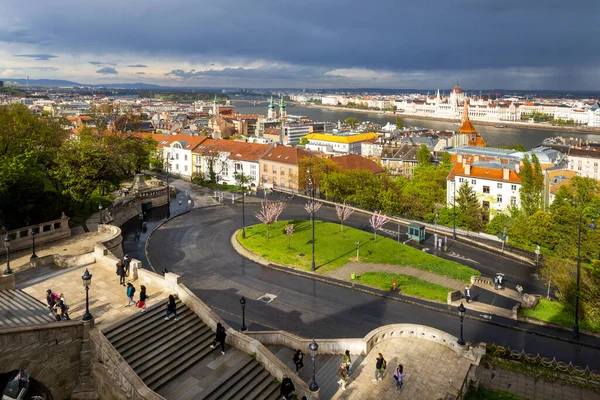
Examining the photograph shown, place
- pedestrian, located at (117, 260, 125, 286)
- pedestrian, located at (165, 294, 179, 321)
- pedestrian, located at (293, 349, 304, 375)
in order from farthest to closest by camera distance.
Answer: pedestrian, located at (117, 260, 125, 286)
pedestrian, located at (165, 294, 179, 321)
pedestrian, located at (293, 349, 304, 375)

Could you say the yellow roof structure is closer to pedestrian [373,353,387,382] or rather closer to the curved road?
the curved road

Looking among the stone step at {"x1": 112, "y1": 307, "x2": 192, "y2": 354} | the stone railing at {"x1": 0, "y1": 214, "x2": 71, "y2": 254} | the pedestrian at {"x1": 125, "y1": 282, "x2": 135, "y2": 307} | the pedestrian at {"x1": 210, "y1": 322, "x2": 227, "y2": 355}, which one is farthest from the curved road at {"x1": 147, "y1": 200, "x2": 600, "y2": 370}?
the stone railing at {"x1": 0, "y1": 214, "x2": 71, "y2": 254}

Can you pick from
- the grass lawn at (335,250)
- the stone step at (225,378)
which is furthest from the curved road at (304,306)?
the stone step at (225,378)

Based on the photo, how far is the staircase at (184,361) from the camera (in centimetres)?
1852

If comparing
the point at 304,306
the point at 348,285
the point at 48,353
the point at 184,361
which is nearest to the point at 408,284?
the point at 348,285

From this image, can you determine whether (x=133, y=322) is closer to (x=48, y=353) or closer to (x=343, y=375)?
(x=48, y=353)

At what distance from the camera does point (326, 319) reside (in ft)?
94.0

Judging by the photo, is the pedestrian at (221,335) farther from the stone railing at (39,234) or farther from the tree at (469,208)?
the tree at (469,208)

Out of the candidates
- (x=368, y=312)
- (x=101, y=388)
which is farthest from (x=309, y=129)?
(x=101, y=388)

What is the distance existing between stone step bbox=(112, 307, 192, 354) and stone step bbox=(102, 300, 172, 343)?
0.16 metres

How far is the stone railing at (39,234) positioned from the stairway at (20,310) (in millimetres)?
9600

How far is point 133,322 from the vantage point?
69.9 feet

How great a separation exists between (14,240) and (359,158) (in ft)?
177

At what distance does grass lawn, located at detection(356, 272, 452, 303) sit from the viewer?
105ft
